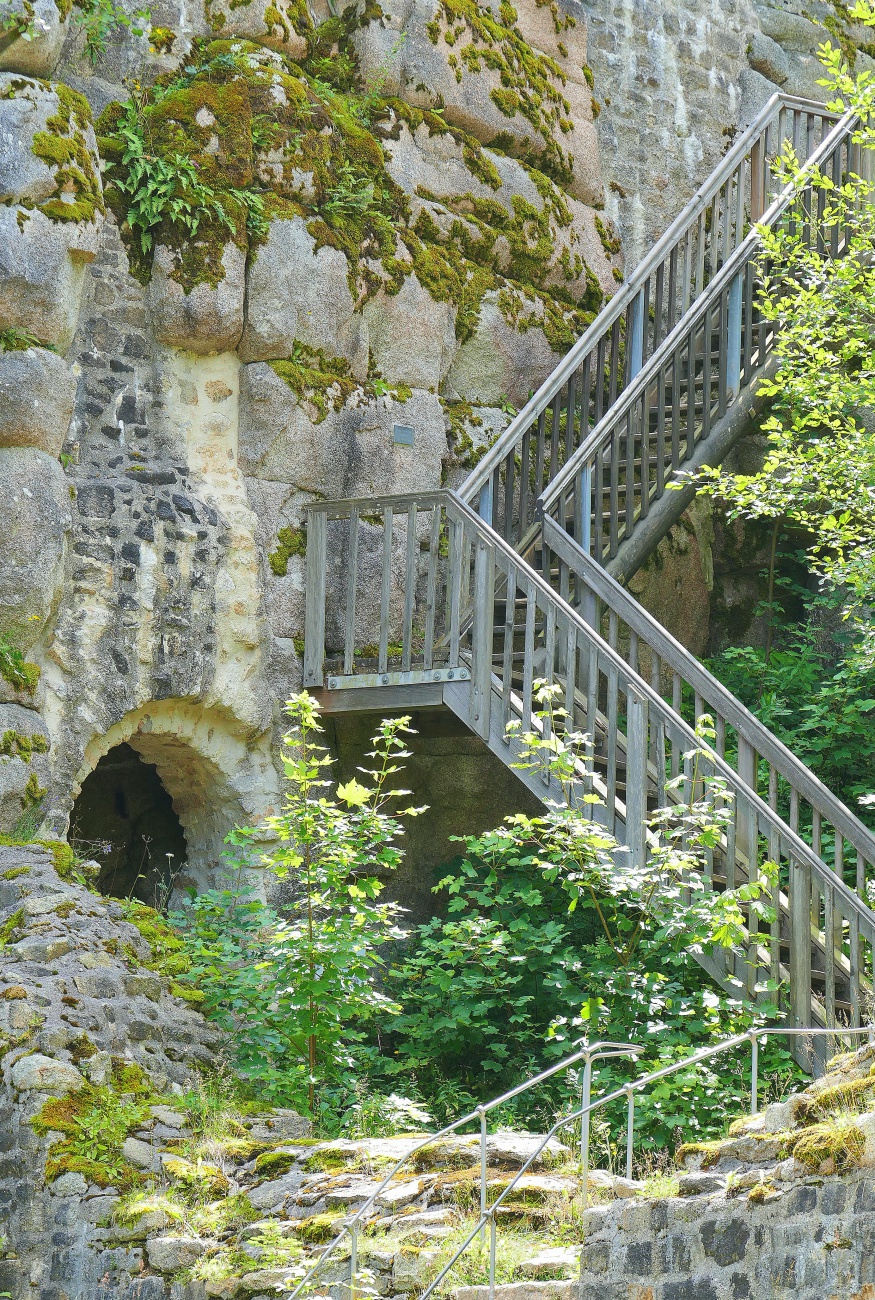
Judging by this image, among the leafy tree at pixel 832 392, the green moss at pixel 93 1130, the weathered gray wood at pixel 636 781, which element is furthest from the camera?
the leafy tree at pixel 832 392

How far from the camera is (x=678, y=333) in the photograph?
10.7 meters

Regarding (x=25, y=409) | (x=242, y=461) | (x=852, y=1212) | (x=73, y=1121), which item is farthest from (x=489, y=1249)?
(x=242, y=461)

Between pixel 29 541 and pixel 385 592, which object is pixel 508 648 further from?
pixel 29 541

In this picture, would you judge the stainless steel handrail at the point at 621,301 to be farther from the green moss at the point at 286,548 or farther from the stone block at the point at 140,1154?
the stone block at the point at 140,1154

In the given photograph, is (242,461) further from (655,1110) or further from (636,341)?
(655,1110)

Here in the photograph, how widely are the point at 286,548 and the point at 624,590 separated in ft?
7.89

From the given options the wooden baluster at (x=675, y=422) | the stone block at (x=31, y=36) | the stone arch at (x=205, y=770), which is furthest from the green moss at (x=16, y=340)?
the wooden baluster at (x=675, y=422)

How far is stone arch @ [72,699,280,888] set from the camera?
31.8ft

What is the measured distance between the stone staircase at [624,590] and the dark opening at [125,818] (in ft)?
6.44

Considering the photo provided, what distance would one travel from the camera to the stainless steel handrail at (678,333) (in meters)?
9.95

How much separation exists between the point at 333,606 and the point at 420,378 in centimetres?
193

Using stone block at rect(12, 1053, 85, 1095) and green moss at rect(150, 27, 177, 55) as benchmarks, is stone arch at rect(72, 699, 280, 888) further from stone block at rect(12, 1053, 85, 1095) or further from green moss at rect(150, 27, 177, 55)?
green moss at rect(150, 27, 177, 55)

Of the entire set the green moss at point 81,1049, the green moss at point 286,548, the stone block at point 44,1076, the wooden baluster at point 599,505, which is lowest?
the stone block at point 44,1076

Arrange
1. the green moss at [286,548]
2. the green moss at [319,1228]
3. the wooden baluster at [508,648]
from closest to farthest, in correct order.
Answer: the green moss at [319,1228], the wooden baluster at [508,648], the green moss at [286,548]
